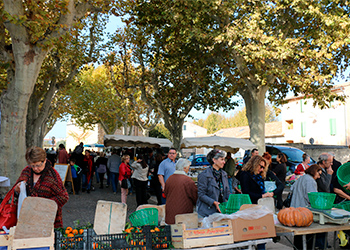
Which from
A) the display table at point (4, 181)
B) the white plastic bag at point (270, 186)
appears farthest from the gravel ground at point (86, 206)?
the display table at point (4, 181)

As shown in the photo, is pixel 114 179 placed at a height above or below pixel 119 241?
below

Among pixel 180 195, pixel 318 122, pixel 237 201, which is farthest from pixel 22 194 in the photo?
pixel 318 122

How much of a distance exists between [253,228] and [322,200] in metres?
1.46

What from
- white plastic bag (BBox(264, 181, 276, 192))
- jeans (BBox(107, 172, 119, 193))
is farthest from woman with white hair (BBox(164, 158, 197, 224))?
jeans (BBox(107, 172, 119, 193))

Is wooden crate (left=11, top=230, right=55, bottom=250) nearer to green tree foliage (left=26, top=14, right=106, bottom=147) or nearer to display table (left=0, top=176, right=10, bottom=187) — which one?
display table (left=0, top=176, right=10, bottom=187)

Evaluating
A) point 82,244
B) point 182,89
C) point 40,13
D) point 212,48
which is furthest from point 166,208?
point 182,89

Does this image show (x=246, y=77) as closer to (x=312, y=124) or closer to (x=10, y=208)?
(x=10, y=208)

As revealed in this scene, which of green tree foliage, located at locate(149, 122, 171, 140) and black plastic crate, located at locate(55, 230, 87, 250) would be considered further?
green tree foliage, located at locate(149, 122, 171, 140)

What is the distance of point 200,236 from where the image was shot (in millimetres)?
4371

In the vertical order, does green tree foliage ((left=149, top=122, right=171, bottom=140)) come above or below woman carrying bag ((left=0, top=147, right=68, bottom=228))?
above

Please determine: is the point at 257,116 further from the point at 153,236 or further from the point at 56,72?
the point at 153,236

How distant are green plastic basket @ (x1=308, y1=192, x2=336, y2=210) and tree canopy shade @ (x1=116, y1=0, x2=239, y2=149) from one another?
1056 centimetres

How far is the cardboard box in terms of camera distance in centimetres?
457

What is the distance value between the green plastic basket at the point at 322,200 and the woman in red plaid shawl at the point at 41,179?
145 inches
